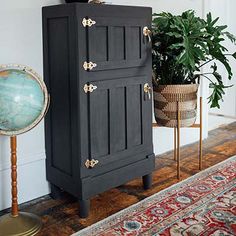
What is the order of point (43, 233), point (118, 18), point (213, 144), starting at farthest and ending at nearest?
point (213, 144), point (118, 18), point (43, 233)

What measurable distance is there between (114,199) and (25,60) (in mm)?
1101

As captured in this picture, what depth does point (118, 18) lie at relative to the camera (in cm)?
218

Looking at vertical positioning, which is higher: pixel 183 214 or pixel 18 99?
pixel 18 99

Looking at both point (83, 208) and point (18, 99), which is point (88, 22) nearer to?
point (18, 99)

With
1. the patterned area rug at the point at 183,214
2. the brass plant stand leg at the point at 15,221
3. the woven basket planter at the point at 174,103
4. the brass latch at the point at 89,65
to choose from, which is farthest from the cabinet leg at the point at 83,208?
the woven basket planter at the point at 174,103

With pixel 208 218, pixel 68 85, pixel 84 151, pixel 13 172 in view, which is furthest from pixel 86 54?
pixel 208 218

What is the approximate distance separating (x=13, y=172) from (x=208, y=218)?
118 cm

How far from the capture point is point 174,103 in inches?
106

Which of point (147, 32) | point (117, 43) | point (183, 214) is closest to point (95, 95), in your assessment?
point (117, 43)

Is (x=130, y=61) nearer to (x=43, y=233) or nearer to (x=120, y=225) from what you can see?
(x=120, y=225)

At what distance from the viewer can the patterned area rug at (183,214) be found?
201cm

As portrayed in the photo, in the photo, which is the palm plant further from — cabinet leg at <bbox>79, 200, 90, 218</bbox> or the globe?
cabinet leg at <bbox>79, 200, 90, 218</bbox>

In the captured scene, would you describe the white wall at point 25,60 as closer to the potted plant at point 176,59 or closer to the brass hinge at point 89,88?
the brass hinge at point 89,88

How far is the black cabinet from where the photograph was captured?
6.79 feet
